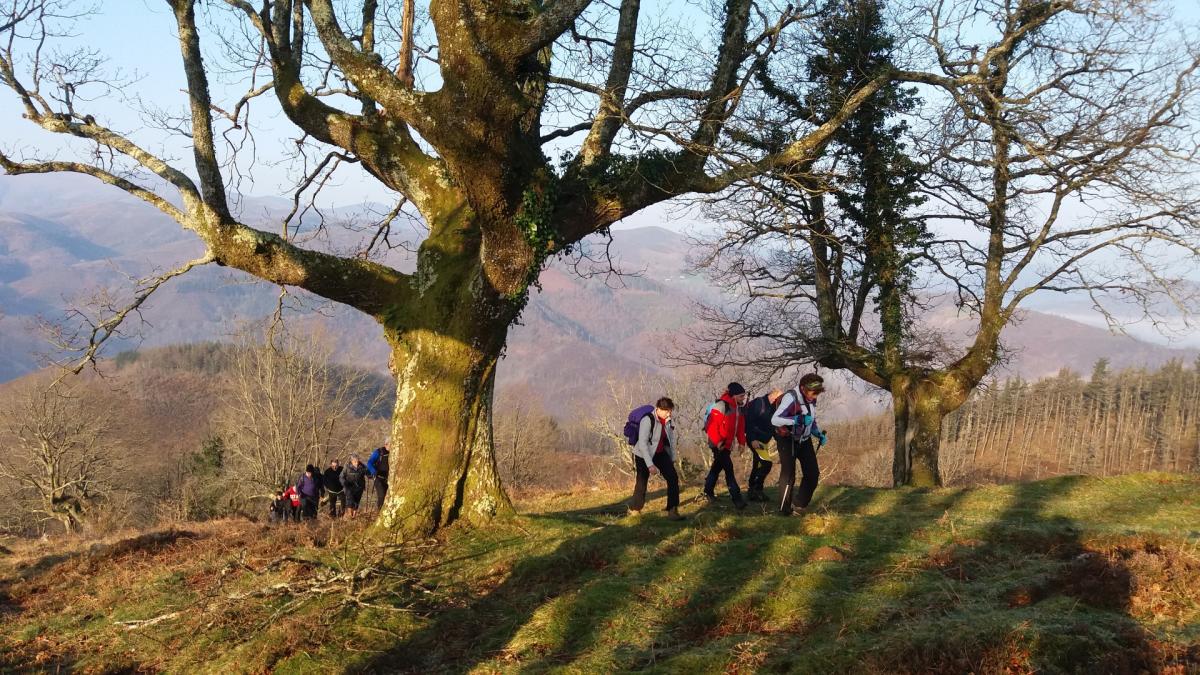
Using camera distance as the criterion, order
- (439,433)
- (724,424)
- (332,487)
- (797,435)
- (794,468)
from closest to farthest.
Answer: (439,433) < (797,435) < (794,468) < (724,424) < (332,487)

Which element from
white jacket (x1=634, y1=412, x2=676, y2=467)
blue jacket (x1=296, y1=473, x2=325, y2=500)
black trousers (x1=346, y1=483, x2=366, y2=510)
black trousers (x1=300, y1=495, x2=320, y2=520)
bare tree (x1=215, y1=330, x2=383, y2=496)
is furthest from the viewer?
bare tree (x1=215, y1=330, x2=383, y2=496)

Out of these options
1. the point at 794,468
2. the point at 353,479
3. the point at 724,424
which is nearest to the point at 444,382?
the point at 724,424

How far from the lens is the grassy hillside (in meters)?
4.63

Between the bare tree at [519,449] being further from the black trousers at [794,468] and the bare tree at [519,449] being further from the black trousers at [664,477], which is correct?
the black trousers at [794,468]

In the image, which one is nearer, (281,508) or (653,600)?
(653,600)

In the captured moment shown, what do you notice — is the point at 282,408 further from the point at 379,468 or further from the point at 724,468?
the point at 724,468

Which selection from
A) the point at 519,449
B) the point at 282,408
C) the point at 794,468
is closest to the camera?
the point at 794,468

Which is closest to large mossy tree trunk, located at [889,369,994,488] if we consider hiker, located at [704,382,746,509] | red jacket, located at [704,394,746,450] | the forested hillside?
hiker, located at [704,382,746,509]

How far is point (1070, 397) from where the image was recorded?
107688 mm

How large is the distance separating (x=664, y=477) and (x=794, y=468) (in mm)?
1793

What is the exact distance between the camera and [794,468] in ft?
32.1

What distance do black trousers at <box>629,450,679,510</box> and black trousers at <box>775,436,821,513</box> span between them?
4.59 ft

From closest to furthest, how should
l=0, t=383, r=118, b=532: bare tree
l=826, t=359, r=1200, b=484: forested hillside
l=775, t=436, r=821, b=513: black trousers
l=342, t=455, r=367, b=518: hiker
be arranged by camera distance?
l=775, t=436, r=821, b=513: black trousers, l=342, t=455, r=367, b=518: hiker, l=0, t=383, r=118, b=532: bare tree, l=826, t=359, r=1200, b=484: forested hillside

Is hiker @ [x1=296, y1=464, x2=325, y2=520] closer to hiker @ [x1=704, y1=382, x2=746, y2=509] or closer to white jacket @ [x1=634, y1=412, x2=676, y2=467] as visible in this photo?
white jacket @ [x1=634, y1=412, x2=676, y2=467]
